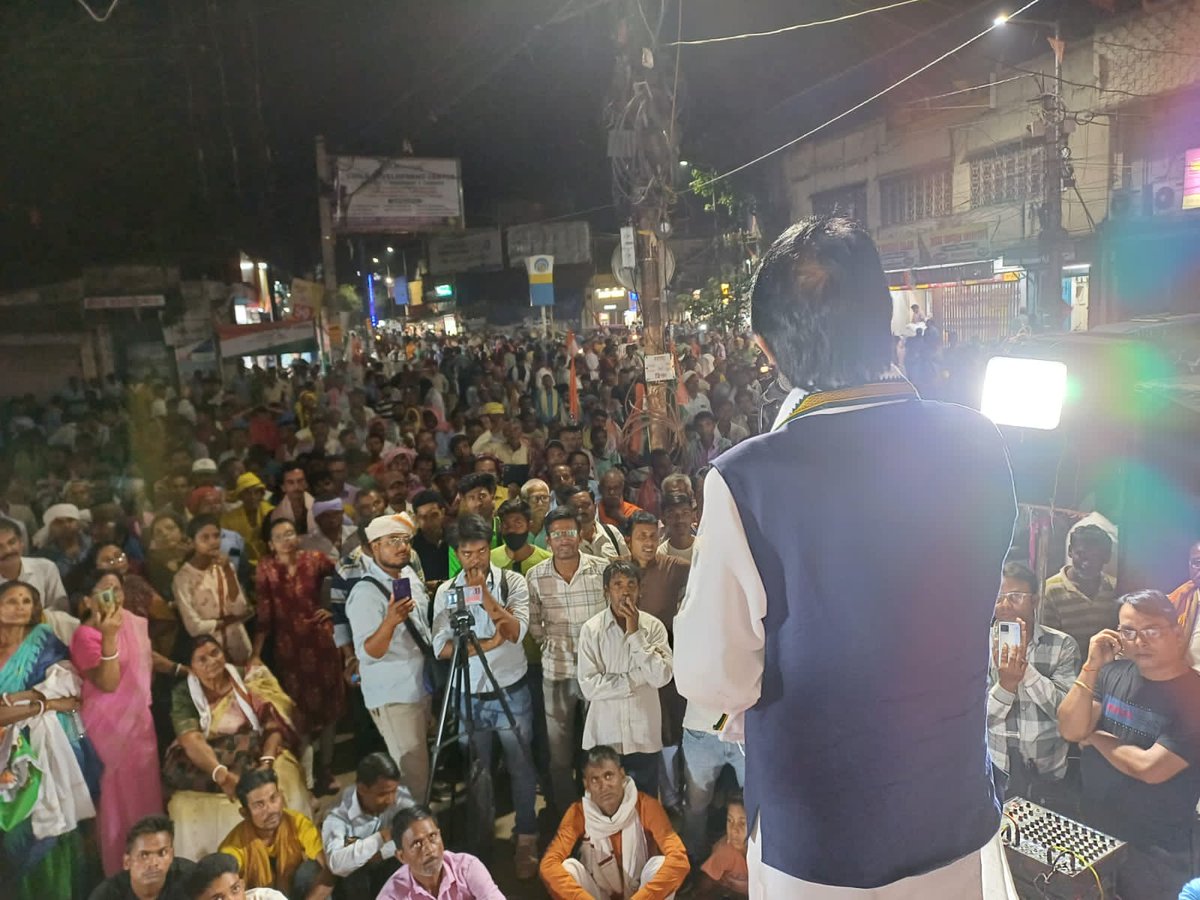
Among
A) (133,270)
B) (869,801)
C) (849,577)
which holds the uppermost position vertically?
(133,270)

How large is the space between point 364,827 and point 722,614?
2.82m

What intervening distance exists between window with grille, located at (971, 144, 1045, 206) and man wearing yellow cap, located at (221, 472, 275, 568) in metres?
11.8

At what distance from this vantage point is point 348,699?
4.78m

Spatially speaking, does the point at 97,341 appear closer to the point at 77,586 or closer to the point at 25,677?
the point at 77,586

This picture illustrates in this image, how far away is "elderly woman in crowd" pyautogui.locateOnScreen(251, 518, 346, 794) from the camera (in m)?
4.32

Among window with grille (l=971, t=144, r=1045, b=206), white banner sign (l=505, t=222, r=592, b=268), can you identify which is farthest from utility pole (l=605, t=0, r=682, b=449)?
white banner sign (l=505, t=222, r=592, b=268)

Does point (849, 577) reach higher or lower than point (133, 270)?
lower

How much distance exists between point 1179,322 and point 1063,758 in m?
3.61

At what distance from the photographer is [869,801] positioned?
122cm

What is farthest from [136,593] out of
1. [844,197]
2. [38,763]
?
[844,197]

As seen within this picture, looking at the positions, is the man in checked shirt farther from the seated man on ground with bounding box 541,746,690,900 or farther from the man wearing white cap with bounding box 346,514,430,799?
the man wearing white cap with bounding box 346,514,430,799

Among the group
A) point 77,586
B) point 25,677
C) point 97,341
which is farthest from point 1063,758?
point 97,341

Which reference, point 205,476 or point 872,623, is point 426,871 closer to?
point 872,623

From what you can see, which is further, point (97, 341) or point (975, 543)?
point (97, 341)
